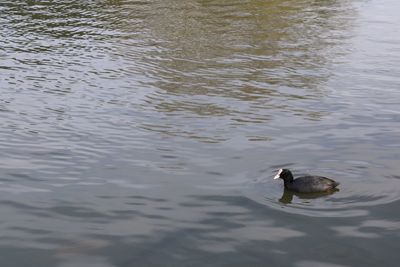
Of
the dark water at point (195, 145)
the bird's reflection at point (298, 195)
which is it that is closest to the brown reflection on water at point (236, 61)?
the dark water at point (195, 145)

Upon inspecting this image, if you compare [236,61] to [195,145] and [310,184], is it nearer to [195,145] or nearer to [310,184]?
[195,145]

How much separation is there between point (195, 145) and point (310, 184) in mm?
3447

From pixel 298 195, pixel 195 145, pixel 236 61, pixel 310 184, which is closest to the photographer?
pixel 310 184

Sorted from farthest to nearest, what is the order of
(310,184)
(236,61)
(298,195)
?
1. (236,61)
2. (298,195)
3. (310,184)

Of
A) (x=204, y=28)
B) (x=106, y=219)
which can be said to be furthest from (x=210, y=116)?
(x=204, y=28)

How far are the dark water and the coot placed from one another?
0.52ft

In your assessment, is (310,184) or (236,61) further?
(236,61)

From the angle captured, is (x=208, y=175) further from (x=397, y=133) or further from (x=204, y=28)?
(x=204, y=28)

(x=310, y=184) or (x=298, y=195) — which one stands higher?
(x=310, y=184)

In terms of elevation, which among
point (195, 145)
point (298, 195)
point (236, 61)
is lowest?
point (298, 195)

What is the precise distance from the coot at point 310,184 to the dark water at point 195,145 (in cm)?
16

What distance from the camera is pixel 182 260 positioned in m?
8.91

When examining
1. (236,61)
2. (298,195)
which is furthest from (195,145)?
(236,61)

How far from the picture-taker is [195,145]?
537 inches
